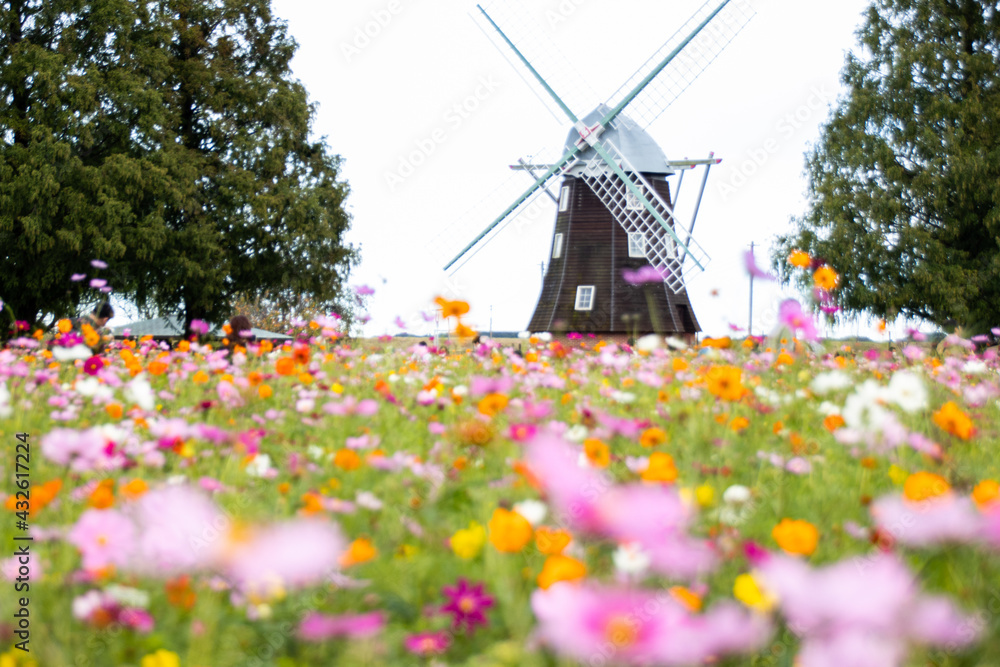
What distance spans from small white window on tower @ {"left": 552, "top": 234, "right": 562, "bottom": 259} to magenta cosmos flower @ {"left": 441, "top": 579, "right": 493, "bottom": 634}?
71.3ft

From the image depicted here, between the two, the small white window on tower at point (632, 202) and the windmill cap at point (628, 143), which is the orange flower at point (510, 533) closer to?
the small white window on tower at point (632, 202)

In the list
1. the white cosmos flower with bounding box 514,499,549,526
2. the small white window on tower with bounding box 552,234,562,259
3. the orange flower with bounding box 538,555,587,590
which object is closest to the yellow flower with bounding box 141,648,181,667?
the orange flower with bounding box 538,555,587,590

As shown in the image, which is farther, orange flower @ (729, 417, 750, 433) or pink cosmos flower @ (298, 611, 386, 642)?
orange flower @ (729, 417, 750, 433)

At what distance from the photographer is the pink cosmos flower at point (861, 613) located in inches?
56.6

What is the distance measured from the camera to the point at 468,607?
219 centimetres

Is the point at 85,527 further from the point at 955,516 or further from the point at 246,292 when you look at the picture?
the point at 246,292

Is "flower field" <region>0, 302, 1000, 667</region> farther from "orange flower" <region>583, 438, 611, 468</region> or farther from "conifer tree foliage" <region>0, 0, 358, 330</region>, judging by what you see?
"conifer tree foliage" <region>0, 0, 358, 330</region>

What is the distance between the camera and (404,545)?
276 cm

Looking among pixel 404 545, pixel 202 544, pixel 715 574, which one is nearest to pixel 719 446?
pixel 715 574

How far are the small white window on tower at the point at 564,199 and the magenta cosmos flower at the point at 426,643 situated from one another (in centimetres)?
2189

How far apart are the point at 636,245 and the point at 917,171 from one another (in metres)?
7.53

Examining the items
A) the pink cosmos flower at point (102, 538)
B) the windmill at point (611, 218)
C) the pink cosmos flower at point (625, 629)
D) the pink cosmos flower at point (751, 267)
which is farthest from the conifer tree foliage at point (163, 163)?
the pink cosmos flower at point (625, 629)

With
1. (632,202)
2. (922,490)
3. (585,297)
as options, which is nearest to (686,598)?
(922,490)

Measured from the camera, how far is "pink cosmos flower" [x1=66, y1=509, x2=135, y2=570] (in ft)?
6.97
